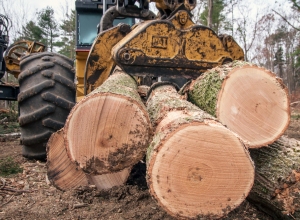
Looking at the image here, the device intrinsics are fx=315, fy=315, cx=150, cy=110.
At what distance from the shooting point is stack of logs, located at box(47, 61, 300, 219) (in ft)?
6.29

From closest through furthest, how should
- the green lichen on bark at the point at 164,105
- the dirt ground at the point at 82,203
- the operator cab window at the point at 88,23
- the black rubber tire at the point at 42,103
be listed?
the green lichen on bark at the point at 164,105 → the dirt ground at the point at 82,203 → the black rubber tire at the point at 42,103 → the operator cab window at the point at 88,23

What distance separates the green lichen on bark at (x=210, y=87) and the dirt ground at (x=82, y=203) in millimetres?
1000

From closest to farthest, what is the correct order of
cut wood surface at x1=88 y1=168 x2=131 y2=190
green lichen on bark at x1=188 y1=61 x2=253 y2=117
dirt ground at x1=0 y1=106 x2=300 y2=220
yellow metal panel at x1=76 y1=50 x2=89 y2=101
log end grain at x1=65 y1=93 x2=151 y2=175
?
log end grain at x1=65 y1=93 x2=151 y2=175 → green lichen on bark at x1=188 y1=61 x2=253 y2=117 → dirt ground at x1=0 y1=106 x2=300 y2=220 → cut wood surface at x1=88 y1=168 x2=131 y2=190 → yellow metal panel at x1=76 y1=50 x2=89 y2=101

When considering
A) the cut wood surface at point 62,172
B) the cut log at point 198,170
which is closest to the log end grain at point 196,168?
the cut log at point 198,170

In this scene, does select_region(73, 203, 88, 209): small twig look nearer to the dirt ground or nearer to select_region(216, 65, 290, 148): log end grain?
the dirt ground

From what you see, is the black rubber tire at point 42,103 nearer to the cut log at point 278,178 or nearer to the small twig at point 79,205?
the small twig at point 79,205

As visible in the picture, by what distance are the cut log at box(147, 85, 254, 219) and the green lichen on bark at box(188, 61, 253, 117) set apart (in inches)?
26.1

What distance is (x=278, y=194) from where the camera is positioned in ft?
8.63

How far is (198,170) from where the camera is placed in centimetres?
192

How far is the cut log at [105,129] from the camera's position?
88.7 inches

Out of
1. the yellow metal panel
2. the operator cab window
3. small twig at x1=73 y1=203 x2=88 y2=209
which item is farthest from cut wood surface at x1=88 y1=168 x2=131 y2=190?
the operator cab window

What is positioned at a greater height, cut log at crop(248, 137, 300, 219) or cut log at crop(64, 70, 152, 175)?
cut log at crop(64, 70, 152, 175)

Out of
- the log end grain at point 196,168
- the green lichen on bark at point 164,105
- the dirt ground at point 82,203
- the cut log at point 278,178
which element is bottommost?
the dirt ground at point 82,203

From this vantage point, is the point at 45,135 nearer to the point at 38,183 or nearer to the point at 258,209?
the point at 38,183
